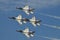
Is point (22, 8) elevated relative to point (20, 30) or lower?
elevated

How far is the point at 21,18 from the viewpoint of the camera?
423 feet

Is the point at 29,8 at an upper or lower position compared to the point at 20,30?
upper

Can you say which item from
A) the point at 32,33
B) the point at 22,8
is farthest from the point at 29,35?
the point at 22,8

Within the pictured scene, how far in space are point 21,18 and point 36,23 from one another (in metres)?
5.56

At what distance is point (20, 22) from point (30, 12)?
5408 mm

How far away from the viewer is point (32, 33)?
414ft

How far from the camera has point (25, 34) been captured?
125m

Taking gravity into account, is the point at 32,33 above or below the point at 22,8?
below

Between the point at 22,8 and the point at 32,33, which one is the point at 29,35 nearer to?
the point at 32,33

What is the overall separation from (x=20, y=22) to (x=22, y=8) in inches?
195

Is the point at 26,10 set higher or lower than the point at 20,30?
higher

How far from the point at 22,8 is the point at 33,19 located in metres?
5.43

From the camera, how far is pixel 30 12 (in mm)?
125250

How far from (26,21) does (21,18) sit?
3.84 meters
